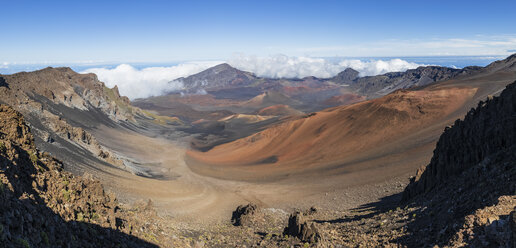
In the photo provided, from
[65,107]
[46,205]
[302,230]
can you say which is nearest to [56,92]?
[65,107]

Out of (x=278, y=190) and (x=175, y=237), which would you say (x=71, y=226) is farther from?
(x=278, y=190)

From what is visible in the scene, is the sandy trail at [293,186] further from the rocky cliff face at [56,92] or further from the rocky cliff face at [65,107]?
the rocky cliff face at [56,92]

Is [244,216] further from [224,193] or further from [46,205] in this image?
[46,205]

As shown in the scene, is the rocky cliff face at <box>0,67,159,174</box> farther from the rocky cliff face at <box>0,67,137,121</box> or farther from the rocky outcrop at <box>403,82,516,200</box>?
the rocky outcrop at <box>403,82,516,200</box>

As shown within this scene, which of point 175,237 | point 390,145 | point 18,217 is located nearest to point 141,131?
point 390,145

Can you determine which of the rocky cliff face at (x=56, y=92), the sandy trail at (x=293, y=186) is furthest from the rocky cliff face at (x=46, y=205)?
the rocky cliff face at (x=56, y=92)
